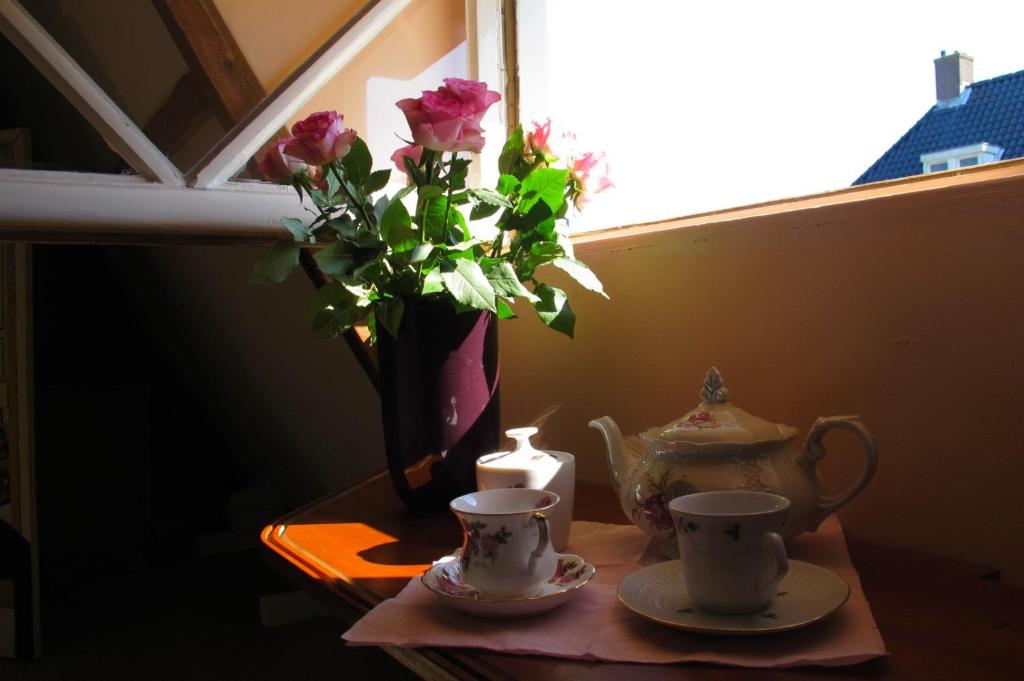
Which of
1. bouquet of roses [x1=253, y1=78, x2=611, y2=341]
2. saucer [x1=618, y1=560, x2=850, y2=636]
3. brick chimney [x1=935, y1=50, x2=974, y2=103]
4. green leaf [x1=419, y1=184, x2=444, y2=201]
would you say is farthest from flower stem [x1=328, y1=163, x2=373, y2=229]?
brick chimney [x1=935, y1=50, x2=974, y2=103]

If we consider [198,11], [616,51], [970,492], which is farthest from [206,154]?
[970,492]

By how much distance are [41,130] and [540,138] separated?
122 centimetres

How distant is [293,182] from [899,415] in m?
0.72

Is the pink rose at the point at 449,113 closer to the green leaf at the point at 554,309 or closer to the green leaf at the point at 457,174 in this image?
the green leaf at the point at 457,174

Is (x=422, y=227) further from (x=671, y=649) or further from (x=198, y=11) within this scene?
(x=198, y=11)

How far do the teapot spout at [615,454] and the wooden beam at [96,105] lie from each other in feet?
2.73

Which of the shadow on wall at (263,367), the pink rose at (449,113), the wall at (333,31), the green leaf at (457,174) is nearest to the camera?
the pink rose at (449,113)

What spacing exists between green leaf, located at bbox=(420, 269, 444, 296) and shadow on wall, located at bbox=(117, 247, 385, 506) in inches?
33.0

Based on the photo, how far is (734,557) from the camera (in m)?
0.64

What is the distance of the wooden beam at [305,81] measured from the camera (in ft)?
4.75

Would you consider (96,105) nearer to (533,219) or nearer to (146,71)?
(146,71)

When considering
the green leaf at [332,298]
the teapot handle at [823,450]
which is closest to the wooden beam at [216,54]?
the green leaf at [332,298]

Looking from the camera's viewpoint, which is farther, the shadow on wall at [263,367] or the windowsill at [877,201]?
the shadow on wall at [263,367]

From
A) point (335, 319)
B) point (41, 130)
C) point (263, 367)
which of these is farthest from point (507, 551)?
point (263, 367)
